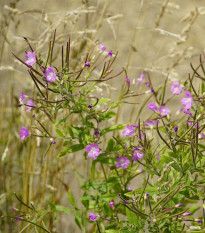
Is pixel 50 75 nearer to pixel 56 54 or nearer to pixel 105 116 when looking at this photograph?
pixel 105 116

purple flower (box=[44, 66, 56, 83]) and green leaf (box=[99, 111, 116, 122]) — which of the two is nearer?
purple flower (box=[44, 66, 56, 83])

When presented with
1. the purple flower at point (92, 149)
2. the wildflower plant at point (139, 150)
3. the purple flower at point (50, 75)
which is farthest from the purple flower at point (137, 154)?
the purple flower at point (50, 75)

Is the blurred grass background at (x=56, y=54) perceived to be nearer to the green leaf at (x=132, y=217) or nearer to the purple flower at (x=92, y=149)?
the purple flower at (x=92, y=149)

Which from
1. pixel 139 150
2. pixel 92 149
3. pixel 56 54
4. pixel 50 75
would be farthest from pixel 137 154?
pixel 56 54

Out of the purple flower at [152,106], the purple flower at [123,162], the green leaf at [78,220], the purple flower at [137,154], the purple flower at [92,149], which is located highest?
the purple flower at [152,106]

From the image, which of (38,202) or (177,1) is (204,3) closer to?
(177,1)

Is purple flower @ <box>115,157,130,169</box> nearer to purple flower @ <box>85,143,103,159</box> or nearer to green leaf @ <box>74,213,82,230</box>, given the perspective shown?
purple flower @ <box>85,143,103,159</box>

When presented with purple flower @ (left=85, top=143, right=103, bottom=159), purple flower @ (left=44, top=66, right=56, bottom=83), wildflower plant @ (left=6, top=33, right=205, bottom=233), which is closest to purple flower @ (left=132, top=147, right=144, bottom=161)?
wildflower plant @ (left=6, top=33, right=205, bottom=233)
